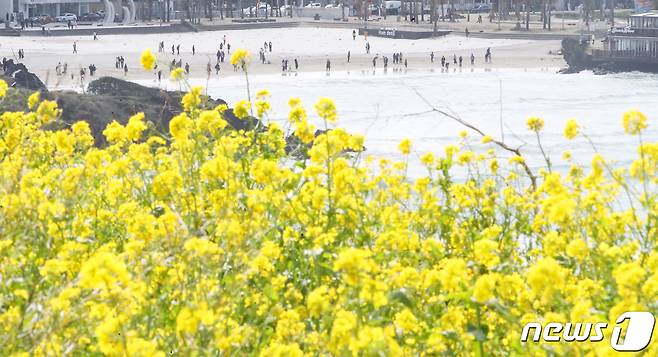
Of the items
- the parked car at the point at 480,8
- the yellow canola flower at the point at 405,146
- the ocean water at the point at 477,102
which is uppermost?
the parked car at the point at 480,8

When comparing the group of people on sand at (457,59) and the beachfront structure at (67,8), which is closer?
the group of people on sand at (457,59)

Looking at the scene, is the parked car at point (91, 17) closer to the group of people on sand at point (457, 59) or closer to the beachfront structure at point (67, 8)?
the beachfront structure at point (67, 8)

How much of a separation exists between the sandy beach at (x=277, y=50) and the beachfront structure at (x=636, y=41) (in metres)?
3.38

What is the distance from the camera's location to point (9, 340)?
3365 millimetres

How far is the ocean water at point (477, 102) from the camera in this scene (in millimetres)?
34425

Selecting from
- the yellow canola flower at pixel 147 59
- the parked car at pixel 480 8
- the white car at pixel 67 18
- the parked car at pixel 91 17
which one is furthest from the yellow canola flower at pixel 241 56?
the parked car at pixel 480 8

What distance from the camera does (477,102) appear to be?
47.8m

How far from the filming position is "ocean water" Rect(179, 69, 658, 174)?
3443cm

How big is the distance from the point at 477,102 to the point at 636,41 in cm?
1869

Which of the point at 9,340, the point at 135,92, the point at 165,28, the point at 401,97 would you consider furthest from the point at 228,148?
the point at 165,28

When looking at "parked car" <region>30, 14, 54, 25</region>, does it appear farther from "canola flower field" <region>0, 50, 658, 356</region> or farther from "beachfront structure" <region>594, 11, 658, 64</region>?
"canola flower field" <region>0, 50, 658, 356</region>

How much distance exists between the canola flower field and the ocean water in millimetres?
20594

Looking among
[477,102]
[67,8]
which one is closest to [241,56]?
Answer: [477,102]

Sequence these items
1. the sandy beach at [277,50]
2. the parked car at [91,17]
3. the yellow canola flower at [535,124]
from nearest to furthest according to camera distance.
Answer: the yellow canola flower at [535,124] → the sandy beach at [277,50] → the parked car at [91,17]
